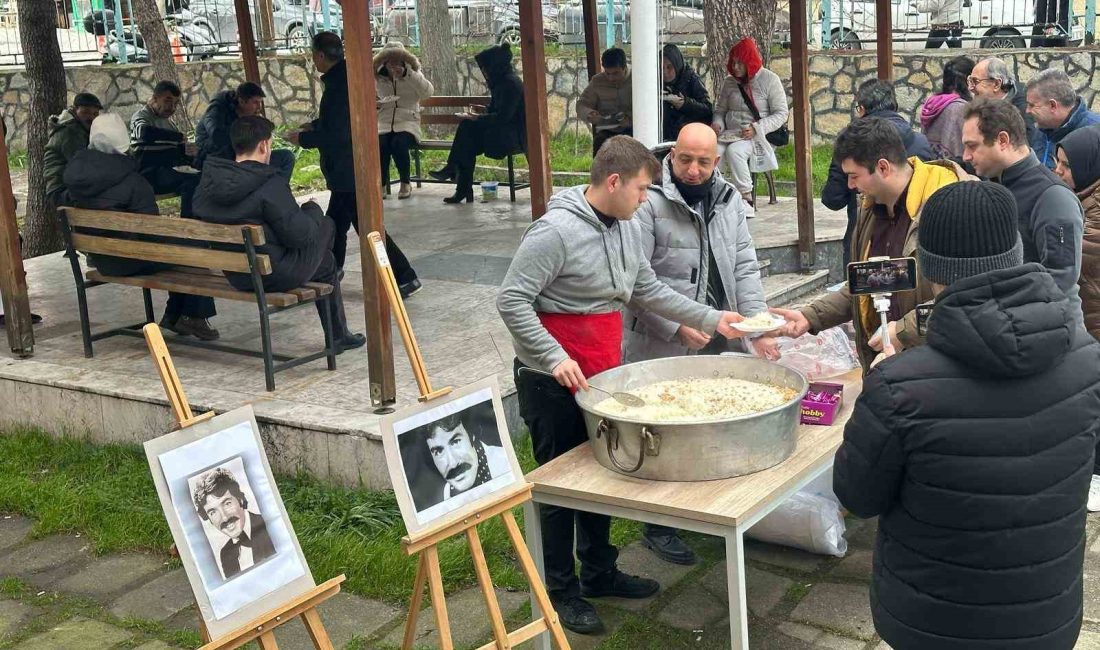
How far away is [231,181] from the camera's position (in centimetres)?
597

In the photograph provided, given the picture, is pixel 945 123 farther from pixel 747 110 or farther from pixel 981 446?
pixel 981 446

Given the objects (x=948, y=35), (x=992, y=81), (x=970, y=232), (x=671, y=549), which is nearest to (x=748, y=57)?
(x=992, y=81)

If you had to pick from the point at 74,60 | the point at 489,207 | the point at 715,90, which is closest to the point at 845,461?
the point at 489,207

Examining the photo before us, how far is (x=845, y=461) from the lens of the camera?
2.70 metres

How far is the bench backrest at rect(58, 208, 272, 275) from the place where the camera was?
231 inches

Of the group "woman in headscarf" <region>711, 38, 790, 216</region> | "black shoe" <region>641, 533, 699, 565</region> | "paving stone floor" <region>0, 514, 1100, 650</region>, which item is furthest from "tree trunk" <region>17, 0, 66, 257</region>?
"black shoe" <region>641, 533, 699, 565</region>

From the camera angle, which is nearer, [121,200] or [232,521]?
[232,521]

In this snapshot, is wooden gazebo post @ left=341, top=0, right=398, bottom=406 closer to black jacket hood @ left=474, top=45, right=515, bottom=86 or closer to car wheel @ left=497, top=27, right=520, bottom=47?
black jacket hood @ left=474, top=45, right=515, bottom=86

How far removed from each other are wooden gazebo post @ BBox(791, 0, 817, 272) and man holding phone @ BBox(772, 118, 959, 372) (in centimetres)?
380

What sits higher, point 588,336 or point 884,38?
point 884,38

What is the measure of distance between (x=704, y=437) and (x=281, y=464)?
276 cm

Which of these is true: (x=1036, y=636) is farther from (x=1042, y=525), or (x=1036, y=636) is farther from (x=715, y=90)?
(x=715, y=90)

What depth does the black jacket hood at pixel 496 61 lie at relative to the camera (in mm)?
10422

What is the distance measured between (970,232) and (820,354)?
7.94 feet
